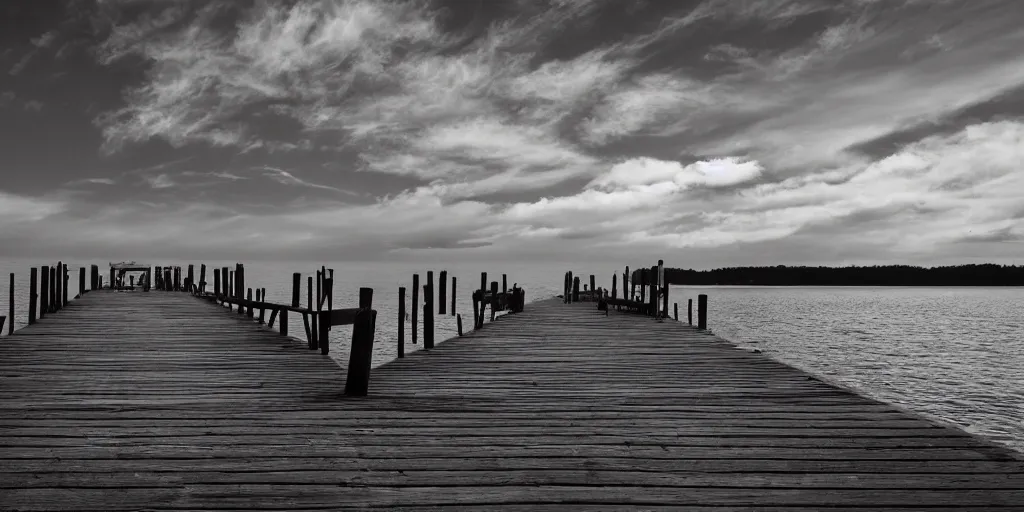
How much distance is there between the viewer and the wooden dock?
4434 mm

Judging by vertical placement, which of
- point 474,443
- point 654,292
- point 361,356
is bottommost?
point 474,443

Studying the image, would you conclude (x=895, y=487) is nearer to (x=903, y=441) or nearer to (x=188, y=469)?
(x=903, y=441)

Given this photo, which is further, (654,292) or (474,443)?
(654,292)

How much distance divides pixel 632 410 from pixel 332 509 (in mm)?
3748

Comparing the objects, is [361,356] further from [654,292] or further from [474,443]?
[654,292]

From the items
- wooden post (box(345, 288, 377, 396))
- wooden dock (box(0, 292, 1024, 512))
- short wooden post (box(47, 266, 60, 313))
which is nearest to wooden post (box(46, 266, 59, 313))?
short wooden post (box(47, 266, 60, 313))

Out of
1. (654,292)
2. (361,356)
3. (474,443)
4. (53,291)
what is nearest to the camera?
(474,443)

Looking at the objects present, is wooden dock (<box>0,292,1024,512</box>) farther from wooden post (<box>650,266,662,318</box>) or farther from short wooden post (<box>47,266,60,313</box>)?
short wooden post (<box>47,266,60,313</box>)

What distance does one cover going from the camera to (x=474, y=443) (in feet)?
18.5

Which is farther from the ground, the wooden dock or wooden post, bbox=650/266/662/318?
wooden post, bbox=650/266/662/318

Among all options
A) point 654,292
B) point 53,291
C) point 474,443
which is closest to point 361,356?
point 474,443

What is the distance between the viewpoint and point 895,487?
4.66 meters

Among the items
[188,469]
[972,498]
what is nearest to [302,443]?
[188,469]

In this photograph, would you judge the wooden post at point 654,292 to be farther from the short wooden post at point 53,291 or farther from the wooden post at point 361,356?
the short wooden post at point 53,291
